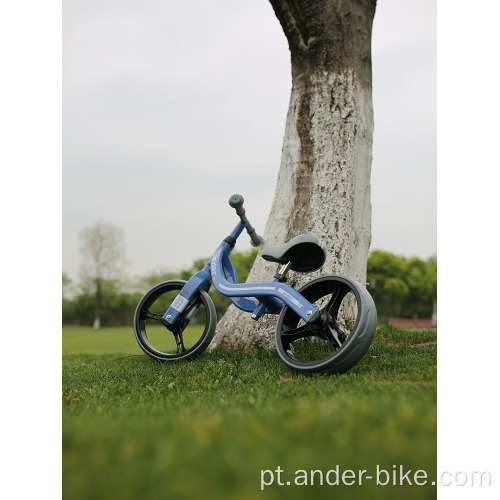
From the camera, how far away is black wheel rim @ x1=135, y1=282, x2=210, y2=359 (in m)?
4.21

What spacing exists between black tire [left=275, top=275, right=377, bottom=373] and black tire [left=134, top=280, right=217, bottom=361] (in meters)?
0.83

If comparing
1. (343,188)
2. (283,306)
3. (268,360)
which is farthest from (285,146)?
(268,360)

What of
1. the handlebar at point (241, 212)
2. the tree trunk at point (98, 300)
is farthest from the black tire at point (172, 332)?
the tree trunk at point (98, 300)

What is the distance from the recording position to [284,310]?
11.4 ft

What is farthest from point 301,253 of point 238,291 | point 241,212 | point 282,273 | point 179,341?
point 179,341

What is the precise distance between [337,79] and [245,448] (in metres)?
3.93

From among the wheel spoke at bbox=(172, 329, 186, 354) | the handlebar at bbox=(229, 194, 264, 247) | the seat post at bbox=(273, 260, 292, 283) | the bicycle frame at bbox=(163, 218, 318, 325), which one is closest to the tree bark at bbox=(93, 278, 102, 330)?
the wheel spoke at bbox=(172, 329, 186, 354)

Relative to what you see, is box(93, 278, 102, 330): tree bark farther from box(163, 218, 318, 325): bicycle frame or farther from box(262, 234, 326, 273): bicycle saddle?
box(262, 234, 326, 273): bicycle saddle

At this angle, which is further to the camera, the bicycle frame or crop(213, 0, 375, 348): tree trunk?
crop(213, 0, 375, 348): tree trunk

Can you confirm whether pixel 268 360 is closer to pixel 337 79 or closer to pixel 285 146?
pixel 285 146

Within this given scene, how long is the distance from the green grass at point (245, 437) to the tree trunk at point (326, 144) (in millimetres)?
1820

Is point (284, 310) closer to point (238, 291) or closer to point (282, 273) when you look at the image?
point (282, 273)

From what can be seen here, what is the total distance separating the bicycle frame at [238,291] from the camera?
3.35 metres
